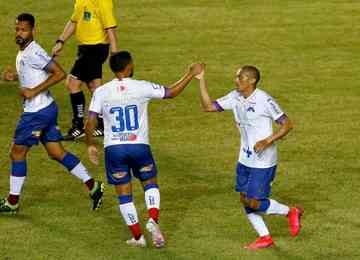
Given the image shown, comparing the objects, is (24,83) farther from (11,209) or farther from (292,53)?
(292,53)

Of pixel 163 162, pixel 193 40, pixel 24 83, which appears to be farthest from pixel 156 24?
pixel 24 83

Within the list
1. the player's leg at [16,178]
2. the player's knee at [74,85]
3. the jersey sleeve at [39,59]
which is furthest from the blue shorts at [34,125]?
the player's knee at [74,85]

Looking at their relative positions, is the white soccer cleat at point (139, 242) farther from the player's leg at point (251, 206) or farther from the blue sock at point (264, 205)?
the blue sock at point (264, 205)

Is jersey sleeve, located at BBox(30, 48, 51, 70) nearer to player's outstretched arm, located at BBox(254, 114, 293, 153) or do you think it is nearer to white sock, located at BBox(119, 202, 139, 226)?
white sock, located at BBox(119, 202, 139, 226)

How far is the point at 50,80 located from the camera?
15.9m

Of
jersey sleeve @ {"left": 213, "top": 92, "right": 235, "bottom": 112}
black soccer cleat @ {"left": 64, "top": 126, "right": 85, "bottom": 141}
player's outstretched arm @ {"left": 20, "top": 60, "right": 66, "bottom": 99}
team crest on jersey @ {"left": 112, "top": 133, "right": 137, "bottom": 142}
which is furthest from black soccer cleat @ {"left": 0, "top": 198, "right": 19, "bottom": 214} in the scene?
black soccer cleat @ {"left": 64, "top": 126, "right": 85, "bottom": 141}

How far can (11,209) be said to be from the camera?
16.1m

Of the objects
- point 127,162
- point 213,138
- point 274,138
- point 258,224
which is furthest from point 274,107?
point 213,138

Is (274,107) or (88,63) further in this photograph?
(88,63)

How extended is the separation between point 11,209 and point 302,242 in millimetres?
3883

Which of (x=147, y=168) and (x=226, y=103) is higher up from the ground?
(x=226, y=103)

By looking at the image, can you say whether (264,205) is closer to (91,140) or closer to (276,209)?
(276,209)

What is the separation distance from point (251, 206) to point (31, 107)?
3.35 m

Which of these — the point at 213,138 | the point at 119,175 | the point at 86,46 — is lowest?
the point at 213,138
